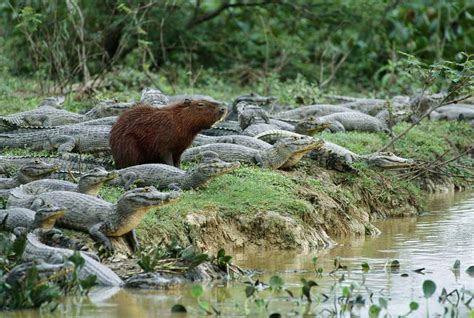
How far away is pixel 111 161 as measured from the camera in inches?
482

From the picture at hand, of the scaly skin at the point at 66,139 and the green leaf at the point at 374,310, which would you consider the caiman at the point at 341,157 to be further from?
the green leaf at the point at 374,310

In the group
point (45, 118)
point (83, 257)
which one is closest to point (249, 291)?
point (83, 257)

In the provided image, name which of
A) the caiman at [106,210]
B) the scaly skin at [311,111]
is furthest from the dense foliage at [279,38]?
the caiman at [106,210]

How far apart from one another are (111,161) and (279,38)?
11.9 meters

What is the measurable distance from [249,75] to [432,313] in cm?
1558

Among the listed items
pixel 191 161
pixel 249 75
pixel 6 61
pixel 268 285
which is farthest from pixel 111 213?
pixel 249 75

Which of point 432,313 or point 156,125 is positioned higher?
point 156,125

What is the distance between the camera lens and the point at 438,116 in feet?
61.7

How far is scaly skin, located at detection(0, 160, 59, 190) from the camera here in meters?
10.9

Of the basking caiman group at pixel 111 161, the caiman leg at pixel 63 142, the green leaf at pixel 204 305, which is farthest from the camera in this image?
the caiman leg at pixel 63 142

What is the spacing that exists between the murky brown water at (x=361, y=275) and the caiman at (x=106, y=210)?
0.90 m

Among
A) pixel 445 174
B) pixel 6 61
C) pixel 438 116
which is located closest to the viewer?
pixel 445 174

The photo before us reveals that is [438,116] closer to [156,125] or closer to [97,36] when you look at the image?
[97,36]

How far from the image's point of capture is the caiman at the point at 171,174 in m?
10.9
